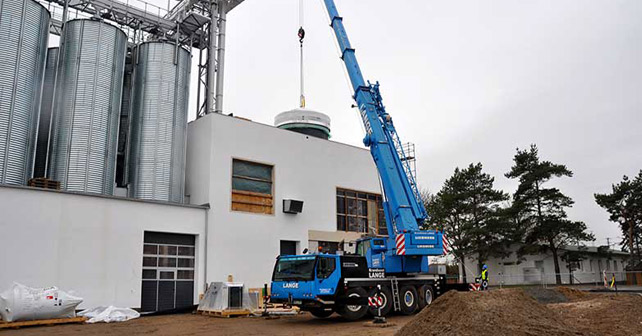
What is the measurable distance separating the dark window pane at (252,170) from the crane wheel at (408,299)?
981cm

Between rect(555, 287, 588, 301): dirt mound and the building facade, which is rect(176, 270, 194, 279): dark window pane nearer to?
the building facade

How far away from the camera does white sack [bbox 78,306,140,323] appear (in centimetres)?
1705

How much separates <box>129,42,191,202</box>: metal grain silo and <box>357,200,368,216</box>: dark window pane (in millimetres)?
11071

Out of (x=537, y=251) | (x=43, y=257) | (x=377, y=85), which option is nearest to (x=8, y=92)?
(x=43, y=257)

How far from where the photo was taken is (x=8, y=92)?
1855 centimetres

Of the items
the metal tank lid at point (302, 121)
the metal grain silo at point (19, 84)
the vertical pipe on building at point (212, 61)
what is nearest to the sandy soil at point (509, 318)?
the metal grain silo at point (19, 84)

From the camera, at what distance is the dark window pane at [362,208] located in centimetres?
2988

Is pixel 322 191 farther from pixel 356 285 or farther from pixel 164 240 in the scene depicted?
pixel 356 285

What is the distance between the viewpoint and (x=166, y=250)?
21.3 m

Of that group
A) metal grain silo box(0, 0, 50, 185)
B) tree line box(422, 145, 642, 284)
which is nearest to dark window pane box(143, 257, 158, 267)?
metal grain silo box(0, 0, 50, 185)

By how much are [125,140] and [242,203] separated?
620 centimetres

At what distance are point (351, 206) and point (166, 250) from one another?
38.2ft

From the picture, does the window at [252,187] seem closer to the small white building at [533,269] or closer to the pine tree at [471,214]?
the pine tree at [471,214]

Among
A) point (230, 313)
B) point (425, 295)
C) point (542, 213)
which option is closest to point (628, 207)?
point (542, 213)
